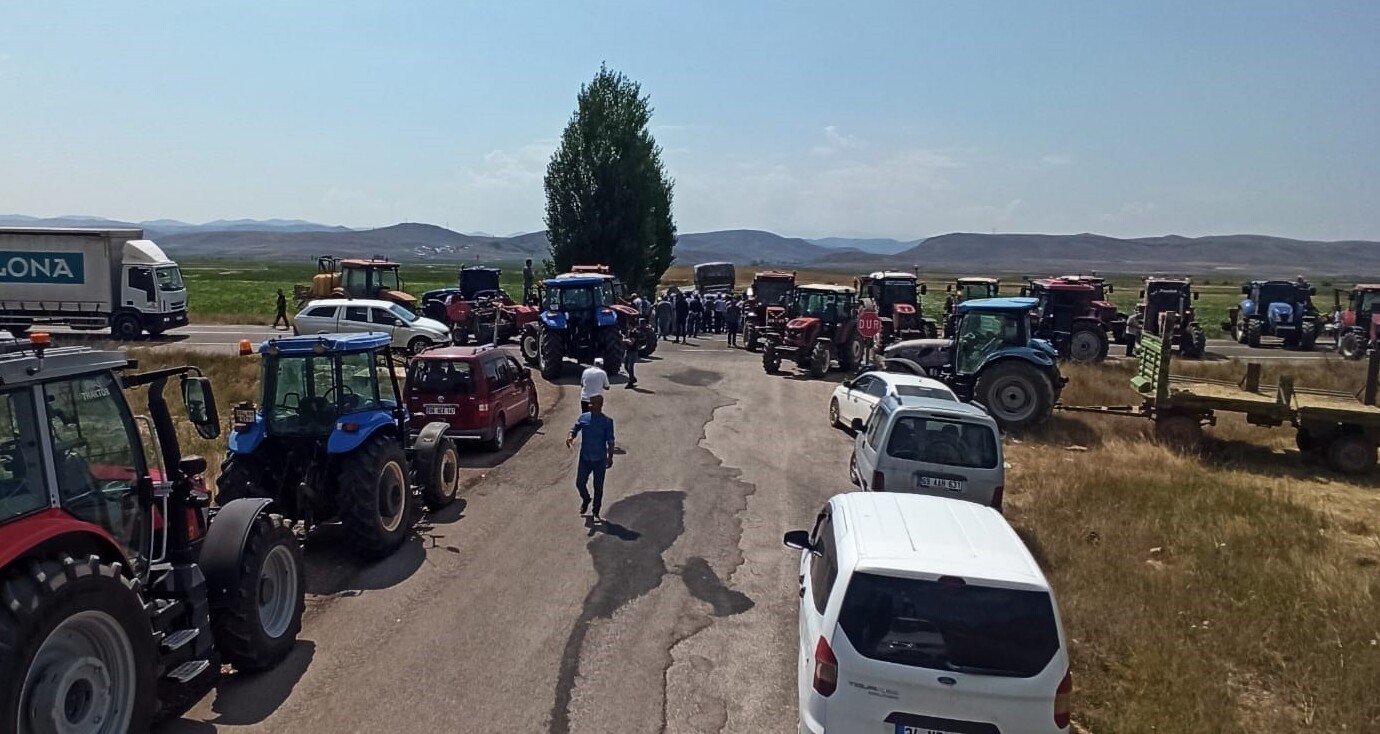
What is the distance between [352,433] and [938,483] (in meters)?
6.36

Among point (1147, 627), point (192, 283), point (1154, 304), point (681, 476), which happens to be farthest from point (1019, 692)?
point (192, 283)

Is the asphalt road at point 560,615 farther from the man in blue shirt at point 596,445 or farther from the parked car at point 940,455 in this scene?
the parked car at point 940,455

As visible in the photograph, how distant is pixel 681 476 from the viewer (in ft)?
44.7

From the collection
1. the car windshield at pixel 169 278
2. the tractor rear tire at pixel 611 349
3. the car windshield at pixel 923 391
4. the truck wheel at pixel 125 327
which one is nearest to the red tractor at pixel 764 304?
the tractor rear tire at pixel 611 349

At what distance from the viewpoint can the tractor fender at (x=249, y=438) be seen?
9.45 m

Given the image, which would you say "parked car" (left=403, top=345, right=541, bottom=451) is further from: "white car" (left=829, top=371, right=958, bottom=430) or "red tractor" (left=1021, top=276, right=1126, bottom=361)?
"red tractor" (left=1021, top=276, right=1126, bottom=361)

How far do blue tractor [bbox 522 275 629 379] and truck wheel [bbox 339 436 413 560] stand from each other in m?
12.9

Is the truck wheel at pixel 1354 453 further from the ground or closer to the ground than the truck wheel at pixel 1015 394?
closer to the ground

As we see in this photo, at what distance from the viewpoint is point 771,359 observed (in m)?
24.8

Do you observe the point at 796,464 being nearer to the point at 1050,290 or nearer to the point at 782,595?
the point at 782,595

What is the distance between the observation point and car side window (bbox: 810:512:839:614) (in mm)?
5738

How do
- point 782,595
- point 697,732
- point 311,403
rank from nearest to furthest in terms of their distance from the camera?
point 697,732
point 782,595
point 311,403

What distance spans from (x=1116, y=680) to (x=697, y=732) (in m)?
3.49

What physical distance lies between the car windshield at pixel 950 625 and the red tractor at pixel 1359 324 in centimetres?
3275
